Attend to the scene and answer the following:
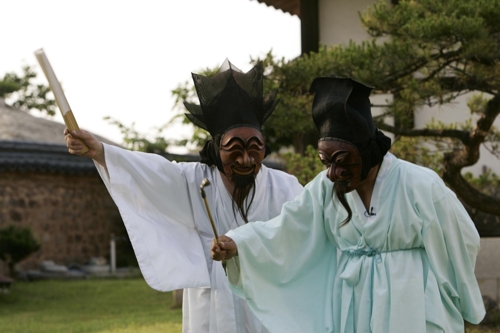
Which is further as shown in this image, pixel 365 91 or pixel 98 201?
pixel 98 201

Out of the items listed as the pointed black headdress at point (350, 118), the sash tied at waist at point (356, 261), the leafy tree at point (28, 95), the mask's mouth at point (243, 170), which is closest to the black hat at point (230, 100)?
the mask's mouth at point (243, 170)

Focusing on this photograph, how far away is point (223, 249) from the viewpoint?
167 inches

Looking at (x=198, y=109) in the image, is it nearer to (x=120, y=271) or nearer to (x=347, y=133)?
(x=347, y=133)

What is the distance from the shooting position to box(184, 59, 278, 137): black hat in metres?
5.06

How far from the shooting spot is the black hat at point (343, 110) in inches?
163

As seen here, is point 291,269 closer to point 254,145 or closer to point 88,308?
point 254,145

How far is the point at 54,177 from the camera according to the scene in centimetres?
1664

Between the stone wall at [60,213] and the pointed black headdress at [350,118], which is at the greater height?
the pointed black headdress at [350,118]

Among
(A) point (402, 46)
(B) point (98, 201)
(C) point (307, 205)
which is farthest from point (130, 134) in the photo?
(C) point (307, 205)

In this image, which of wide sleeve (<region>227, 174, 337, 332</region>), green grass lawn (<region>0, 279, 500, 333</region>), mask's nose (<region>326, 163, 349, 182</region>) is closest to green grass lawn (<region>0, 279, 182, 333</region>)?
green grass lawn (<region>0, 279, 500, 333</region>)

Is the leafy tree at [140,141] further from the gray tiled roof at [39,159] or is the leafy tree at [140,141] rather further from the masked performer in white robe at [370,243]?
the masked performer in white robe at [370,243]

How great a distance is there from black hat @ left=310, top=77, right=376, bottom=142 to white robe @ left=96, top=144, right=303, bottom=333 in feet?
3.32

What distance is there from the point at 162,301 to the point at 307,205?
27.4 ft

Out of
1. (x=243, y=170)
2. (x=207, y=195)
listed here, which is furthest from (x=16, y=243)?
(x=243, y=170)
